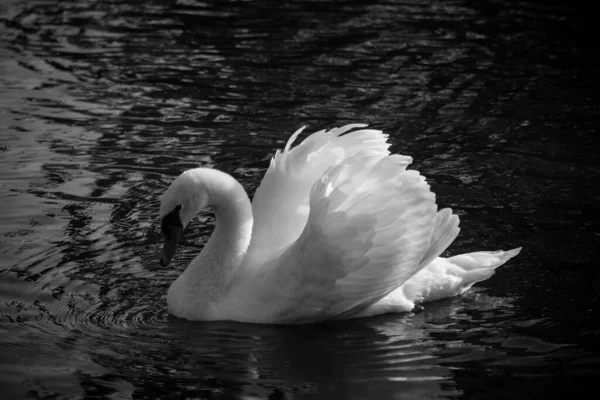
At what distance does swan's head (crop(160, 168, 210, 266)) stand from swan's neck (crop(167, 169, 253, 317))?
0.19ft

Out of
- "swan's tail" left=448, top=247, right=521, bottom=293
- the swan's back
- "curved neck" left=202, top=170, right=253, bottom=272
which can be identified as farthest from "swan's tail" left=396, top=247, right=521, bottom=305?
"curved neck" left=202, top=170, right=253, bottom=272

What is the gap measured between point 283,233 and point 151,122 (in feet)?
15.5

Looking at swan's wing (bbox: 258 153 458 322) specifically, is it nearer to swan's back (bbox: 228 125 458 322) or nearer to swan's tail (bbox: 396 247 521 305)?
swan's back (bbox: 228 125 458 322)

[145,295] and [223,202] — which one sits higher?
[223,202]

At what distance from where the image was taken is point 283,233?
26.7 ft

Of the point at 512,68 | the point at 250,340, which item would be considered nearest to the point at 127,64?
the point at 512,68

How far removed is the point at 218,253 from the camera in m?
7.93

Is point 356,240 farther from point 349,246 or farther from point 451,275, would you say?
point 451,275

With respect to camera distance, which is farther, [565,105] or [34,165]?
[565,105]

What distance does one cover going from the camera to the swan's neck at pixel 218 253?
7.81 m

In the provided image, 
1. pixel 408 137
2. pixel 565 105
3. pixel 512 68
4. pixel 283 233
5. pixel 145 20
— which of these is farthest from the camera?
pixel 145 20

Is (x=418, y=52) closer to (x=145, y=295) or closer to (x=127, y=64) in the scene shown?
(x=127, y=64)

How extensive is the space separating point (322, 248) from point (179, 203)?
109 centimetres

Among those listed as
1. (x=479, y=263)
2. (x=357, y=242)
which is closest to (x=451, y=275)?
(x=479, y=263)
